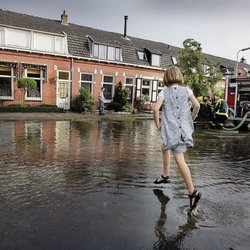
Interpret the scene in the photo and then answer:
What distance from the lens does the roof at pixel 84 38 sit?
77.3ft

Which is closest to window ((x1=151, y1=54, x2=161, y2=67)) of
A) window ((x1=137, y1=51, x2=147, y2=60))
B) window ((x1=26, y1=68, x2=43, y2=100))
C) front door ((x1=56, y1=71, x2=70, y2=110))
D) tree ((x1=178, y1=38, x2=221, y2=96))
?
window ((x1=137, y1=51, x2=147, y2=60))

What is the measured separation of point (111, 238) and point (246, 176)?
361cm

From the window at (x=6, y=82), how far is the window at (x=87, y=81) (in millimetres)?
5730

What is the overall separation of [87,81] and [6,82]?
6482mm

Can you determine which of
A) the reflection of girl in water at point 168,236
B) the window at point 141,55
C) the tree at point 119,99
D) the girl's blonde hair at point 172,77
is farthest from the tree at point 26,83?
the reflection of girl in water at point 168,236

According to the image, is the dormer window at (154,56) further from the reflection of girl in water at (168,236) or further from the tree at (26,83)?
the reflection of girl in water at (168,236)

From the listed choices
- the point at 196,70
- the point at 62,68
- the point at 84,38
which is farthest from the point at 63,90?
the point at 196,70

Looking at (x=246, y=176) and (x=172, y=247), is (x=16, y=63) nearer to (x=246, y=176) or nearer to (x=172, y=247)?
(x=246, y=176)

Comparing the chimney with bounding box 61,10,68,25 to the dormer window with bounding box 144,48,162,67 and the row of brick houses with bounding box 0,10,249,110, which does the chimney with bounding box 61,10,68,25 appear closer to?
the row of brick houses with bounding box 0,10,249,110

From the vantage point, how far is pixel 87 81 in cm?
2605

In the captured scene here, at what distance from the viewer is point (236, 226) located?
3482 mm

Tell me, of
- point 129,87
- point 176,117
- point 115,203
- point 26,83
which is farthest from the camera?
point 129,87

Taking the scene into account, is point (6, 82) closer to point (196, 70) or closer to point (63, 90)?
point (63, 90)

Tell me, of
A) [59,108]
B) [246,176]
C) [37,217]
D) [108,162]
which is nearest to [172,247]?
[37,217]
